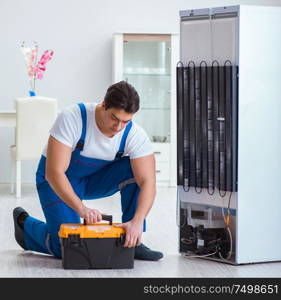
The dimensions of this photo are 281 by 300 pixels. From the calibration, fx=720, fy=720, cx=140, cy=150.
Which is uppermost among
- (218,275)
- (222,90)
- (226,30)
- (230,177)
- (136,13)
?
(136,13)

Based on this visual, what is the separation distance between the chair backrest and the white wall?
103cm

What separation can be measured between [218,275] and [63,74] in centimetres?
443

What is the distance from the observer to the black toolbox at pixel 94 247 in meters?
3.00

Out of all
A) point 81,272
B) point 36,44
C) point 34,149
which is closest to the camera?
point 81,272

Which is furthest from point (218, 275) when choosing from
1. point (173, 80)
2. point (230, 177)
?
point (173, 80)

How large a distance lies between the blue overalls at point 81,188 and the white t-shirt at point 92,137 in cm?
3

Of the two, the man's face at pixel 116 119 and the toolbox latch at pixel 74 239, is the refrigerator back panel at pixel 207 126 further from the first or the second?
the toolbox latch at pixel 74 239

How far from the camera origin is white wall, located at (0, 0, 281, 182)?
7043 millimetres

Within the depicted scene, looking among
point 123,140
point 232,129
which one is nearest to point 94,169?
point 123,140

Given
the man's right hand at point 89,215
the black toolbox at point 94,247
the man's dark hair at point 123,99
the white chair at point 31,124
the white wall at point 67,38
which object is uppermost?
the white wall at point 67,38

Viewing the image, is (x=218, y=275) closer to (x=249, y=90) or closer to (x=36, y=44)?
(x=249, y=90)

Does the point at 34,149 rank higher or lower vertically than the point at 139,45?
lower

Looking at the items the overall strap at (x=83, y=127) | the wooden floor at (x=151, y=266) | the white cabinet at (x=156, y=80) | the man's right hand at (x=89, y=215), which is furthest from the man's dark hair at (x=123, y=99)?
the white cabinet at (x=156, y=80)

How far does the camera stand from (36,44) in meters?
6.96
